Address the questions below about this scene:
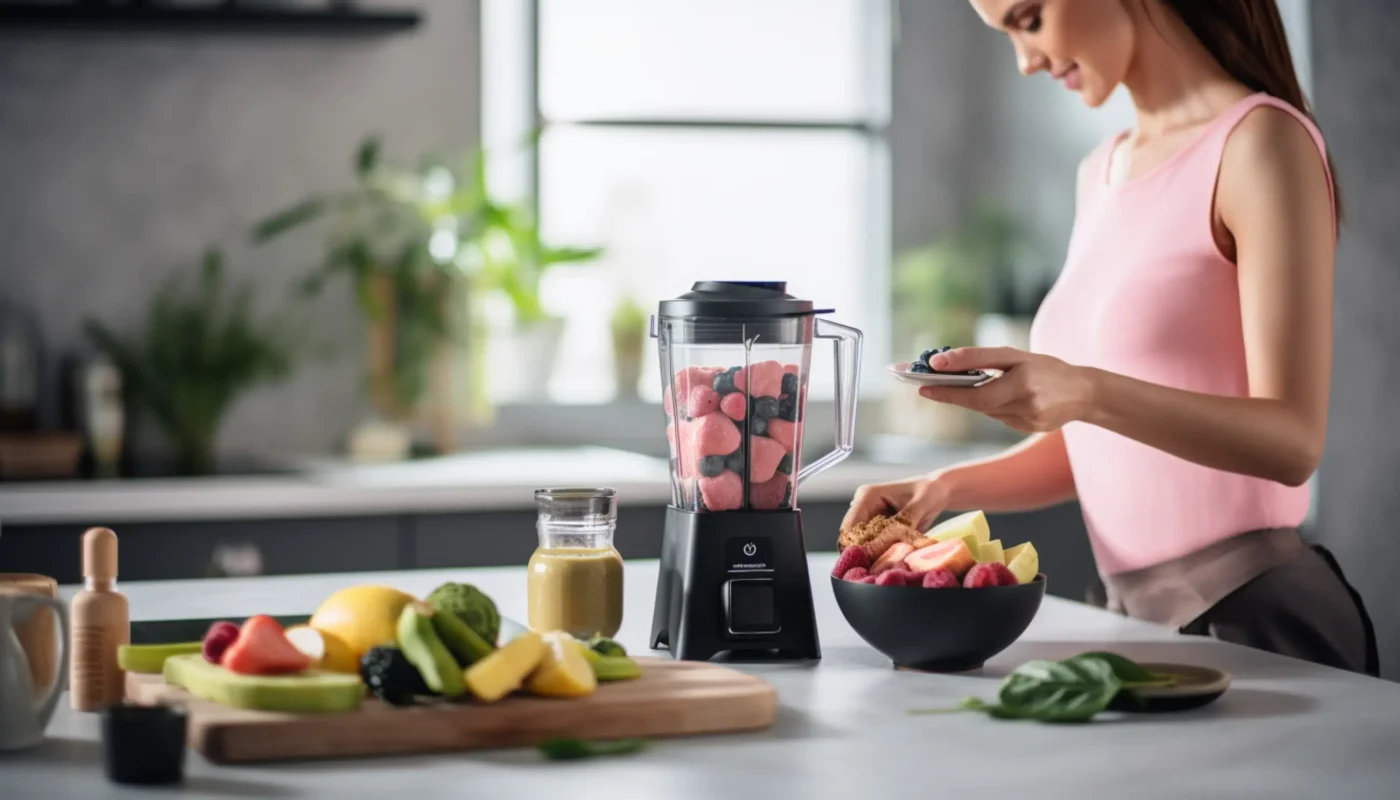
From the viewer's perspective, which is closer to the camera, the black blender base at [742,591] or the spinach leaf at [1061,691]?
the spinach leaf at [1061,691]

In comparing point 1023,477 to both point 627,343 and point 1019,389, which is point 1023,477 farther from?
point 627,343

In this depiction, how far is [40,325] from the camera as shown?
327cm

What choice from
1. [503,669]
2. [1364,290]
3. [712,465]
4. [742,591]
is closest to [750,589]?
[742,591]

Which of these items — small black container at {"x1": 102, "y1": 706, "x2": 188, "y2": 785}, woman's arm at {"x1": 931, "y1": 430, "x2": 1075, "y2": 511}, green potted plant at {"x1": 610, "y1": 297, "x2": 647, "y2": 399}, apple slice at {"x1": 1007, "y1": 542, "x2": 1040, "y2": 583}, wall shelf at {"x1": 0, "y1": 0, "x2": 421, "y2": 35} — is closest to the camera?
small black container at {"x1": 102, "y1": 706, "x2": 188, "y2": 785}

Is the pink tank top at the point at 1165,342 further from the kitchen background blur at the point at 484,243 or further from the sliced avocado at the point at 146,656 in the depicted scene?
the kitchen background blur at the point at 484,243

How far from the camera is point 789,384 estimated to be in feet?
4.57

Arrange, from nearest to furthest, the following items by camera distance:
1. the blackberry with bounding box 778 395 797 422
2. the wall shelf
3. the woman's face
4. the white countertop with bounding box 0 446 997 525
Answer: the blackberry with bounding box 778 395 797 422, the woman's face, the white countertop with bounding box 0 446 997 525, the wall shelf

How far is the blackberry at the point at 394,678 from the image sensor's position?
3.42 ft

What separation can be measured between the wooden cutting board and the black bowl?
168mm

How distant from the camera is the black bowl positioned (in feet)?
4.05

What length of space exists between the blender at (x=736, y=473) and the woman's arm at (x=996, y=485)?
172 millimetres

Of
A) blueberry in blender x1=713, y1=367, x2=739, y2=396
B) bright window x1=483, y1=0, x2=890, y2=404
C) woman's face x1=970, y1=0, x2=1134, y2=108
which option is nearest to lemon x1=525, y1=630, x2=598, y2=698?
blueberry in blender x1=713, y1=367, x2=739, y2=396

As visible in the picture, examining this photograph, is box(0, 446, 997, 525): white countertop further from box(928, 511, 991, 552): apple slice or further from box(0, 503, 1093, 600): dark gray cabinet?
box(928, 511, 991, 552): apple slice

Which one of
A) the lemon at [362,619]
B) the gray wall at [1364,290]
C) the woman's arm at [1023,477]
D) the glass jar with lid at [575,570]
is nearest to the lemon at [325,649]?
the lemon at [362,619]
